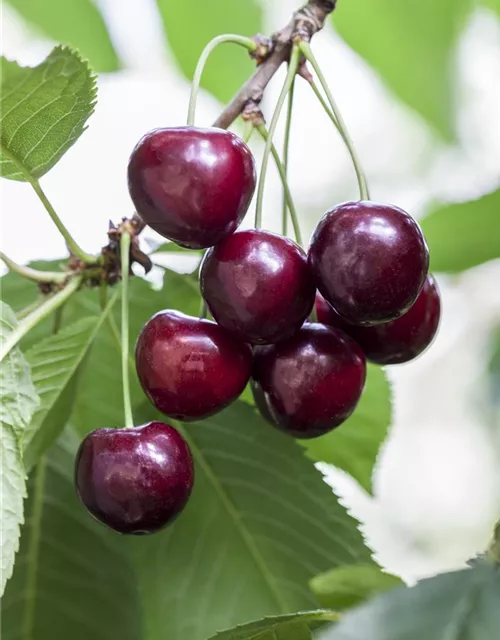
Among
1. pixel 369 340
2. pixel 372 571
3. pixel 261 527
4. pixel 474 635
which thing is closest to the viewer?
pixel 474 635

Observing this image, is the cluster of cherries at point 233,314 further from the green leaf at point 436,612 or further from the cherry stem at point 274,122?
the green leaf at point 436,612

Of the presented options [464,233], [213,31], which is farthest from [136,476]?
[213,31]

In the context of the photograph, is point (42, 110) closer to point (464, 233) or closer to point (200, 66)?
point (200, 66)

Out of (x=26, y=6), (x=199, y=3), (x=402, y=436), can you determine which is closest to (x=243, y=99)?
(x=199, y=3)

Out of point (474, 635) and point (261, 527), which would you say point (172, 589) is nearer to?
point (261, 527)

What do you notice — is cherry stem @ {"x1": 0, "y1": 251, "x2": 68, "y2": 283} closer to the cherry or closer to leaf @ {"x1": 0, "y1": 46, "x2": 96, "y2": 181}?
leaf @ {"x1": 0, "y1": 46, "x2": 96, "y2": 181}

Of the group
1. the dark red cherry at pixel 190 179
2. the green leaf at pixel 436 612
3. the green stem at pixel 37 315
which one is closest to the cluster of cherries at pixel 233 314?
the dark red cherry at pixel 190 179

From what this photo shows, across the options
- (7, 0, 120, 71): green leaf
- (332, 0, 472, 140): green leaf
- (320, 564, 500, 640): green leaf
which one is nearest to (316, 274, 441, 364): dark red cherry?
(320, 564, 500, 640): green leaf
